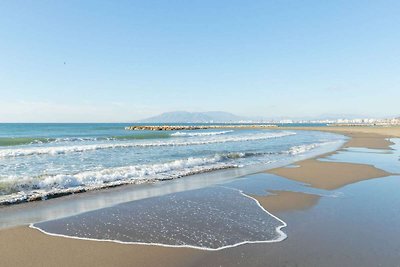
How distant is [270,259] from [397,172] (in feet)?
39.7

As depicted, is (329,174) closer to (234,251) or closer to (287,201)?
(287,201)

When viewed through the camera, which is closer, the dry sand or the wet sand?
the wet sand

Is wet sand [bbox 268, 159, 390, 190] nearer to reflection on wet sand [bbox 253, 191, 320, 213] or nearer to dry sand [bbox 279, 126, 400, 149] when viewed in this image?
reflection on wet sand [bbox 253, 191, 320, 213]

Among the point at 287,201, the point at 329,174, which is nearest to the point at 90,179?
the point at 287,201

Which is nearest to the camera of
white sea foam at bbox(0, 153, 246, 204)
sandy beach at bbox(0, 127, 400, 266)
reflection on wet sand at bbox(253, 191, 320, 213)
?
sandy beach at bbox(0, 127, 400, 266)

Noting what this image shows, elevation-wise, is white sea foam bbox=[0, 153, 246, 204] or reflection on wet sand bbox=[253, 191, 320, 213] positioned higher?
white sea foam bbox=[0, 153, 246, 204]

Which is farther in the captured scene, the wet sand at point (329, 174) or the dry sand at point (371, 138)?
the dry sand at point (371, 138)

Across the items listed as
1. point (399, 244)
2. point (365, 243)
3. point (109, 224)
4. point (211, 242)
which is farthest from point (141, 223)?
point (399, 244)

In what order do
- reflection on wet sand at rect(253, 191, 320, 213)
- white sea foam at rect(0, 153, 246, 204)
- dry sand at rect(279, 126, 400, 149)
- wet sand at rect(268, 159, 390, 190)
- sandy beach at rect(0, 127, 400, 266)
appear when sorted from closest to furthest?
sandy beach at rect(0, 127, 400, 266), reflection on wet sand at rect(253, 191, 320, 213), white sea foam at rect(0, 153, 246, 204), wet sand at rect(268, 159, 390, 190), dry sand at rect(279, 126, 400, 149)

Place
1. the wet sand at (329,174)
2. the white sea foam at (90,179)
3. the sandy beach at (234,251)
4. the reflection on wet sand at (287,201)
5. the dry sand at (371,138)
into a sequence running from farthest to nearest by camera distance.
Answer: the dry sand at (371,138) < the wet sand at (329,174) < the white sea foam at (90,179) < the reflection on wet sand at (287,201) < the sandy beach at (234,251)

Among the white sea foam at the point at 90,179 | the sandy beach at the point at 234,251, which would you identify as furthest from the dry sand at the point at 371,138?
the sandy beach at the point at 234,251

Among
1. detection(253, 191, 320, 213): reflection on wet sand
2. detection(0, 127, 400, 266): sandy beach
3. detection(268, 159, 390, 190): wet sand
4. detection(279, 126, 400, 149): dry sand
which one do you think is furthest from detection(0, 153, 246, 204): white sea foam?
detection(279, 126, 400, 149): dry sand

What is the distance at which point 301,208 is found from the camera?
27.1 feet

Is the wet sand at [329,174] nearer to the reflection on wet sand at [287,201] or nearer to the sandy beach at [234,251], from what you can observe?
the reflection on wet sand at [287,201]
